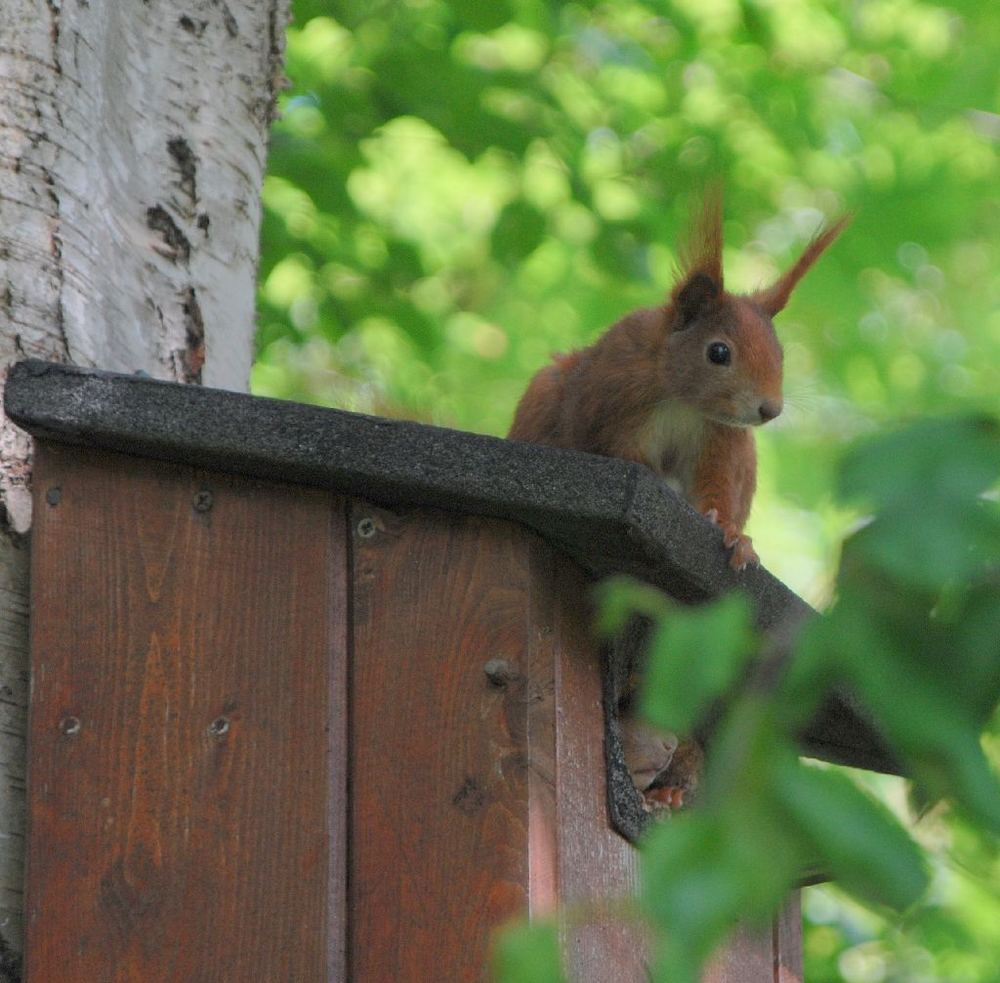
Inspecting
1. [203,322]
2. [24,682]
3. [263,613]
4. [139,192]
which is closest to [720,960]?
[263,613]

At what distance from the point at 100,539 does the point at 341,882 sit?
1.56 ft

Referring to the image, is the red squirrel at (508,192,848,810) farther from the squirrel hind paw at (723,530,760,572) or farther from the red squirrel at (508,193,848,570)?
the squirrel hind paw at (723,530,760,572)

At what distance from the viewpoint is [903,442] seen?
84cm

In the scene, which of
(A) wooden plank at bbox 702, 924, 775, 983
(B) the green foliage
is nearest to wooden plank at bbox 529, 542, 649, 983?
(A) wooden plank at bbox 702, 924, 775, 983

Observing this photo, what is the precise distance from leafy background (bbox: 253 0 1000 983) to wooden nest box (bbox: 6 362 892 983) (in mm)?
1464

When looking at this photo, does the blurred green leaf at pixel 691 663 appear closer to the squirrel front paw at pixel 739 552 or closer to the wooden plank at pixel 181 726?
the wooden plank at pixel 181 726

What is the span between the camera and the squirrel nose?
9.16 feet

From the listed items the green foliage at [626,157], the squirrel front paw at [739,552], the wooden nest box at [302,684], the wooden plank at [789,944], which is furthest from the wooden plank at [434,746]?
the green foliage at [626,157]

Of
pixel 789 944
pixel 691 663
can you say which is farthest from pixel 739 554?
pixel 691 663

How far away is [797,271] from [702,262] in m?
0.16

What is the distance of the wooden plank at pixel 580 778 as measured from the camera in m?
1.84

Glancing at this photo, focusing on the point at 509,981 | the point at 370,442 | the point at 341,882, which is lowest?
the point at 509,981

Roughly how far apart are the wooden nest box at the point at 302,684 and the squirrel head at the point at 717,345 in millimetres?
926

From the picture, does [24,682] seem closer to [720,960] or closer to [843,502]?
[720,960]
